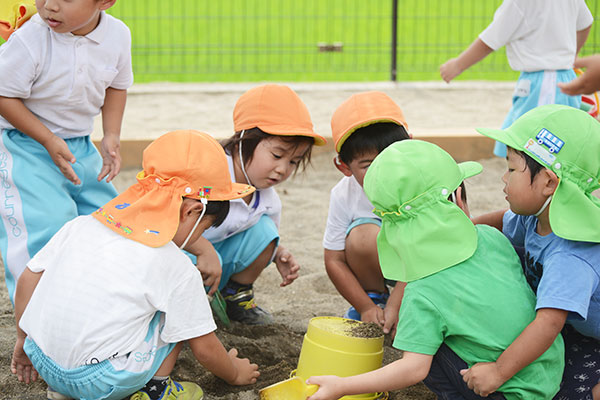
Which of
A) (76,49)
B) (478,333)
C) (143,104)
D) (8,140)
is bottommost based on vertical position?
(143,104)

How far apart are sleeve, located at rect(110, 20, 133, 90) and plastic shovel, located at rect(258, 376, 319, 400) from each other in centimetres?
131

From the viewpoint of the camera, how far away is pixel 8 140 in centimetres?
270

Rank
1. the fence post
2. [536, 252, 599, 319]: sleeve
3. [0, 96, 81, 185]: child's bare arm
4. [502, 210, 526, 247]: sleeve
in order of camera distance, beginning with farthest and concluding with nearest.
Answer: the fence post → [0, 96, 81, 185]: child's bare arm → [502, 210, 526, 247]: sleeve → [536, 252, 599, 319]: sleeve

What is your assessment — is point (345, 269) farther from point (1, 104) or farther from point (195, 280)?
point (1, 104)

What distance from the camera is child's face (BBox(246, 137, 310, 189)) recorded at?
286 centimetres

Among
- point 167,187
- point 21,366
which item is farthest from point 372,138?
point 21,366

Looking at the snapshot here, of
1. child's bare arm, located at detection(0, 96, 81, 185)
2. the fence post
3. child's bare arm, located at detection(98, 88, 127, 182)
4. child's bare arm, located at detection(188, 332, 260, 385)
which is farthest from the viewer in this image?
the fence post

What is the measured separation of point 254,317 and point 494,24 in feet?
6.65

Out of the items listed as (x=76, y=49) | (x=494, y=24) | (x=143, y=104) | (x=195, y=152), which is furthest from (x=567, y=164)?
(x=143, y=104)

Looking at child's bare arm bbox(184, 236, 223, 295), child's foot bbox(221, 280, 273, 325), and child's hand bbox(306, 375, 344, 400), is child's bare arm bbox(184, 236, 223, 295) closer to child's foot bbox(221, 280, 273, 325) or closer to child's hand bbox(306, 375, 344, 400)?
child's foot bbox(221, 280, 273, 325)

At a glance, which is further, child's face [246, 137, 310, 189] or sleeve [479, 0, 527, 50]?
sleeve [479, 0, 527, 50]

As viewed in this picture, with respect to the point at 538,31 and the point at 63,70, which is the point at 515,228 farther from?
the point at 538,31

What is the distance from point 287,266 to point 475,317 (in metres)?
1.11

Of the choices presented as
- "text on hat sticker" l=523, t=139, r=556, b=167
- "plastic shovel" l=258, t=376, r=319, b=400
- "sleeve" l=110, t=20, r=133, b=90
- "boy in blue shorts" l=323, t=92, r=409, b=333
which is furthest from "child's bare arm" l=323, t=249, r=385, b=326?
"sleeve" l=110, t=20, r=133, b=90
